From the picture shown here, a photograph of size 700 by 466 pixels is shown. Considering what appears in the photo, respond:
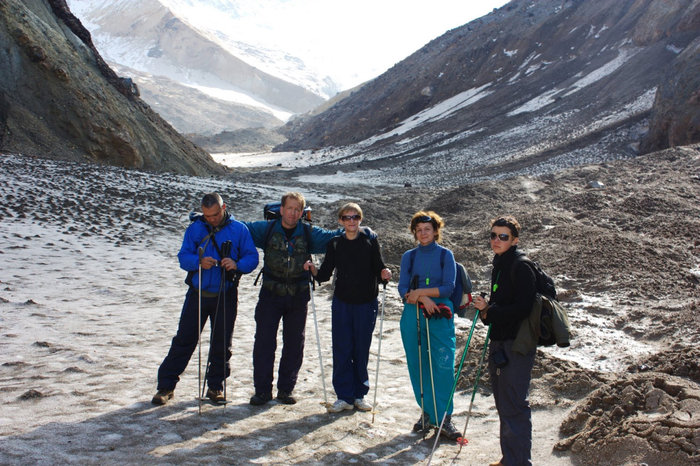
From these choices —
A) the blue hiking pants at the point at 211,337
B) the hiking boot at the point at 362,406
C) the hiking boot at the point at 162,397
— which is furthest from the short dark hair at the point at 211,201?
the hiking boot at the point at 362,406

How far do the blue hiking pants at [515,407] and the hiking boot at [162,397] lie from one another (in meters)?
2.54

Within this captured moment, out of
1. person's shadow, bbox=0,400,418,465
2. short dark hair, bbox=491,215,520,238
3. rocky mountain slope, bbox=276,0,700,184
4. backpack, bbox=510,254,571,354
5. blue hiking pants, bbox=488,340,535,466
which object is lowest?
person's shadow, bbox=0,400,418,465

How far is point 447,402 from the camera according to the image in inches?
149

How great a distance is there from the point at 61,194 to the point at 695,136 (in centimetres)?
2394

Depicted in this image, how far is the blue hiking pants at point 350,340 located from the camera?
13.7 ft

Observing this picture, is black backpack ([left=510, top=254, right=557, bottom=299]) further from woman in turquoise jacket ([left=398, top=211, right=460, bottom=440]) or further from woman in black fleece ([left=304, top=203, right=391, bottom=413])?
woman in black fleece ([left=304, top=203, right=391, bottom=413])

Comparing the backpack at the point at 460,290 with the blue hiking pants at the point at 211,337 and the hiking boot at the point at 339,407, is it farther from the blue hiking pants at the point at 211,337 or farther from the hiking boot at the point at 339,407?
the blue hiking pants at the point at 211,337

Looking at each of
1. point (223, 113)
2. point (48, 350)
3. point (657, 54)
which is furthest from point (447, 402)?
point (223, 113)

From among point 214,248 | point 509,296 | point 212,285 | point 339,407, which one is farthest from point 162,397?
point 509,296

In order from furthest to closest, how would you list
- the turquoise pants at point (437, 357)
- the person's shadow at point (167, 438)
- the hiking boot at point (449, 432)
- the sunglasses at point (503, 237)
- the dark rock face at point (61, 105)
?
the dark rock face at point (61, 105) < the turquoise pants at point (437, 357) < the hiking boot at point (449, 432) < the sunglasses at point (503, 237) < the person's shadow at point (167, 438)

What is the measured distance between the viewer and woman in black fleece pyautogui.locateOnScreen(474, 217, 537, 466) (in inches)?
124

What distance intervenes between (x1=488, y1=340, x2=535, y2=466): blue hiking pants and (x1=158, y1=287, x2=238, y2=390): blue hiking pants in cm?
214

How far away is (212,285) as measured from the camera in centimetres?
411

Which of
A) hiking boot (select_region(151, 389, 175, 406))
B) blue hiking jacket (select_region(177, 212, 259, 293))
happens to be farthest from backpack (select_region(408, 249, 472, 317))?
hiking boot (select_region(151, 389, 175, 406))
